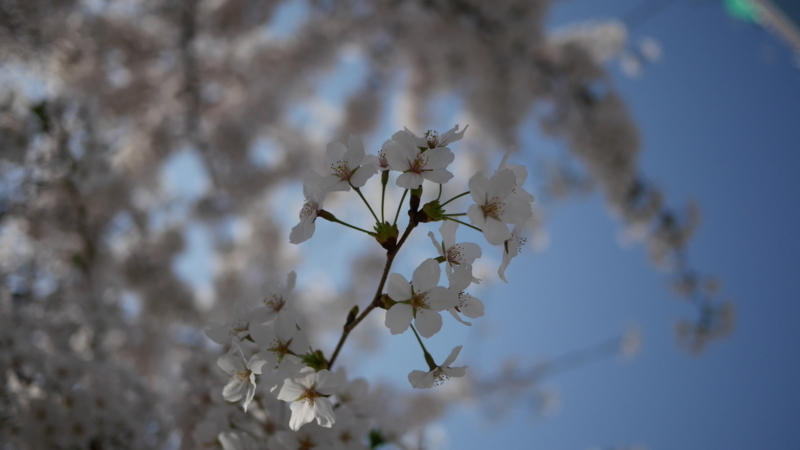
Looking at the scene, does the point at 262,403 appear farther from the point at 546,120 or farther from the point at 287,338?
Answer: the point at 546,120

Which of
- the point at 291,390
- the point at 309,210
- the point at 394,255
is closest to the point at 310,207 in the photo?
the point at 309,210

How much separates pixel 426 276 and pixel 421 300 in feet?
0.10

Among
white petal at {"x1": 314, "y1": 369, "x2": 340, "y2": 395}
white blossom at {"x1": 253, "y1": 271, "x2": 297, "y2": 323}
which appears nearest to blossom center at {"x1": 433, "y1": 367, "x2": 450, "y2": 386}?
white petal at {"x1": 314, "y1": 369, "x2": 340, "y2": 395}

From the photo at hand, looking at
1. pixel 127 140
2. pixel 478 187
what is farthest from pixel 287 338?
pixel 127 140

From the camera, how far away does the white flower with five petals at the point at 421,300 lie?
18.1 inches

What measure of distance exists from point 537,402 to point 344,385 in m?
3.83

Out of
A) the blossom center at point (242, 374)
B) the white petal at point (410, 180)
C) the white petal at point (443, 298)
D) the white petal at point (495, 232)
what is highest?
the white petal at point (410, 180)

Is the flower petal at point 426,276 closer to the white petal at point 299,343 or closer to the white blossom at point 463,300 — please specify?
the white blossom at point 463,300

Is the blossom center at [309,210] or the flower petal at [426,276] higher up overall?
the blossom center at [309,210]

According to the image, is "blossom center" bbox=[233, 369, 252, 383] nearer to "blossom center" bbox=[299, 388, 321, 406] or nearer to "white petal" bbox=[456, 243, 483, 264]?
"blossom center" bbox=[299, 388, 321, 406]

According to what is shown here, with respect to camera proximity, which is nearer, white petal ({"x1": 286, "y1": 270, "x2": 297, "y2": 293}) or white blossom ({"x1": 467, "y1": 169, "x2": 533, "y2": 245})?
white blossom ({"x1": 467, "y1": 169, "x2": 533, "y2": 245})

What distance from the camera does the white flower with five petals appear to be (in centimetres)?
46

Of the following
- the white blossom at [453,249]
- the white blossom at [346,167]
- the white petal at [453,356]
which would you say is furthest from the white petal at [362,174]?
the white petal at [453,356]

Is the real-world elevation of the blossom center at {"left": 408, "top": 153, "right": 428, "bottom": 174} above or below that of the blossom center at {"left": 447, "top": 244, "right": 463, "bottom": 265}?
above
